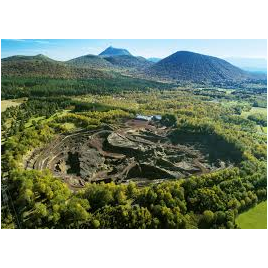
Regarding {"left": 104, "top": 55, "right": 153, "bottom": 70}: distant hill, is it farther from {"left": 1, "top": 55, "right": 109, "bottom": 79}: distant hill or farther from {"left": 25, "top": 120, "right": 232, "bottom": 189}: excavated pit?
{"left": 25, "top": 120, "right": 232, "bottom": 189}: excavated pit

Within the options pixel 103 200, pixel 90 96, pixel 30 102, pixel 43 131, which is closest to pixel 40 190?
pixel 103 200

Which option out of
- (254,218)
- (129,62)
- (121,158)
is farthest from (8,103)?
(129,62)

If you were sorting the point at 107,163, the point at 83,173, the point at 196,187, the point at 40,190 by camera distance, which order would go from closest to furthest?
the point at 40,190 < the point at 196,187 < the point at 83,173 < the point at 107,163

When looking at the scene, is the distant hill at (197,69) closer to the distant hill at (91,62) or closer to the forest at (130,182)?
the forest at (130,182)

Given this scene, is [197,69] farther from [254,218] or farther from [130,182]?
[254,218]

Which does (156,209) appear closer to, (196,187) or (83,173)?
(196,187)

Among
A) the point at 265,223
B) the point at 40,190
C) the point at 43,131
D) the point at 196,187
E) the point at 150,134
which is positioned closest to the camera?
the point at 265,223

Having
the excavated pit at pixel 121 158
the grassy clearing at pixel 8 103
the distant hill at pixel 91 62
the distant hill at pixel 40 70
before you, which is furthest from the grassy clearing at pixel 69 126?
the distant hill at pixel 91 62
